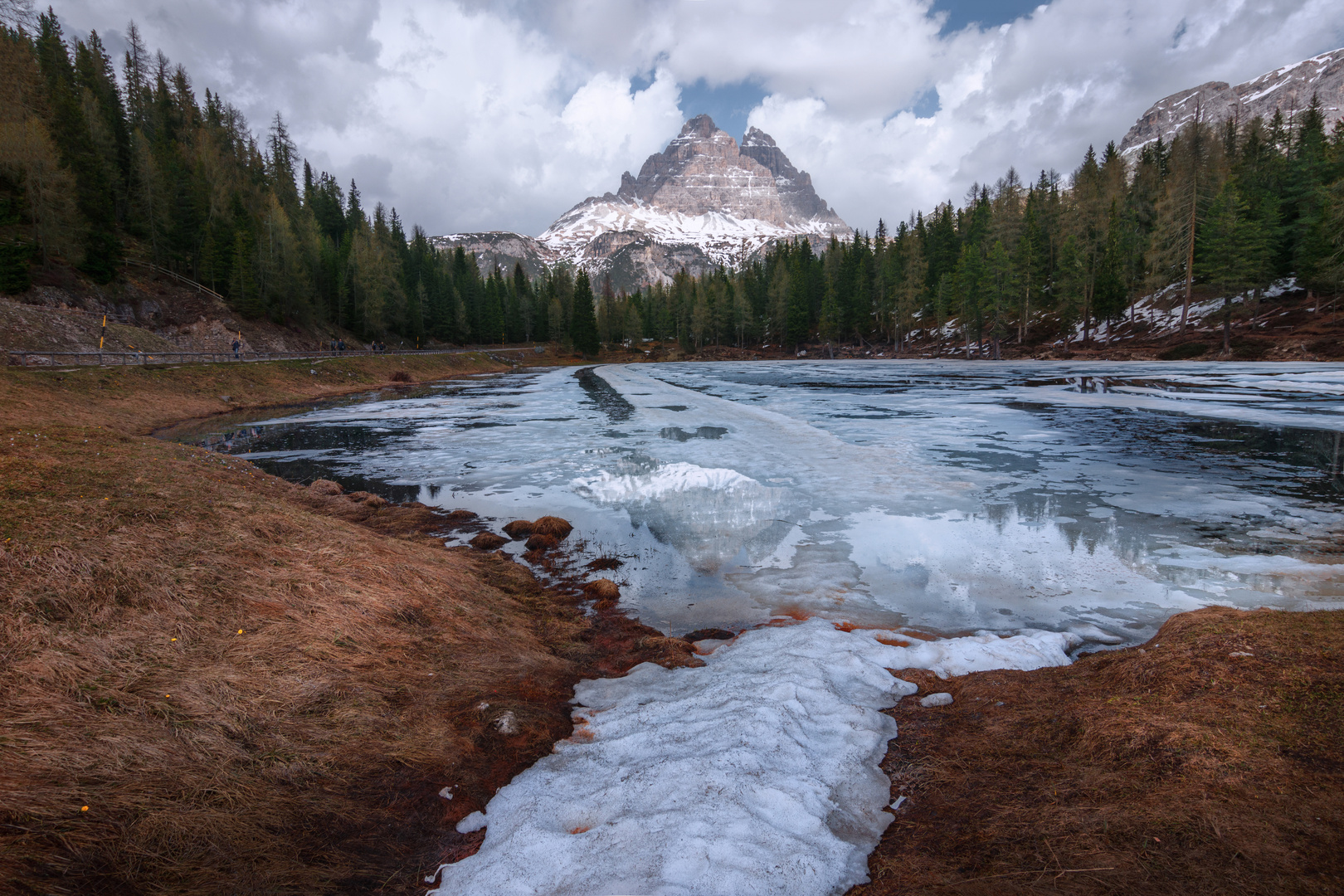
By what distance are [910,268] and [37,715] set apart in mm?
90313

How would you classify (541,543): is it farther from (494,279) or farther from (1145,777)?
(494,279)

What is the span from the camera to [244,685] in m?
3.94

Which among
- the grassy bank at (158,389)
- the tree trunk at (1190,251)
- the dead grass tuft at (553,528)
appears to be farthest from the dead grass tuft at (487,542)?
the tree trunk at (1190,251)

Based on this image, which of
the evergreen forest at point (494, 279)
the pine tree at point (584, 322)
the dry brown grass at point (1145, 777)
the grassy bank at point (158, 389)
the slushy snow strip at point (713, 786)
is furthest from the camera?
the pine tree at point (584, 322)

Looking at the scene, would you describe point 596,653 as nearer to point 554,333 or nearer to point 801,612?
point 801,612

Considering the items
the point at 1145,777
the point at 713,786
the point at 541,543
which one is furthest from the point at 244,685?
the point at 541,543

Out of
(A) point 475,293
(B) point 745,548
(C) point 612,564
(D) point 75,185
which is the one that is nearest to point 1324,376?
(B) point 745,548

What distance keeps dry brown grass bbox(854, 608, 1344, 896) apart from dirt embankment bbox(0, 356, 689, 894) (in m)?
2.58

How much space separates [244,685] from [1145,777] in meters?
5.42

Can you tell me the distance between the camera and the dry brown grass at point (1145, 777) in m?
2.52

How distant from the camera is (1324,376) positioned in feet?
101

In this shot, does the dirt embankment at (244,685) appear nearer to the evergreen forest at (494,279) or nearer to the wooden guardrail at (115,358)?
the wooden guardrail at (115,358)

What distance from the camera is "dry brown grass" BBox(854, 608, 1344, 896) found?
2.52 m

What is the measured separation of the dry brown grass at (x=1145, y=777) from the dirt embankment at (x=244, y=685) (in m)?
2.58
